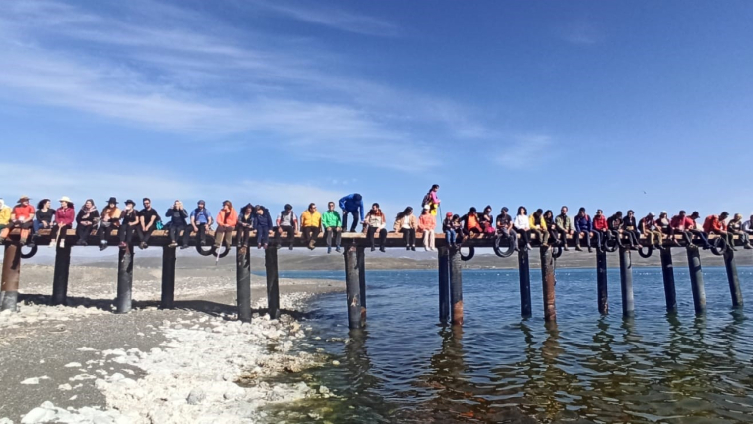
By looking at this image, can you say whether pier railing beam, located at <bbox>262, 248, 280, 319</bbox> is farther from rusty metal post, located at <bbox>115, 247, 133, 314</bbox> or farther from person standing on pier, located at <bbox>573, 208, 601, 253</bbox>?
person standing on pier, located at <bbox>573, 208, 601, 253</bbox>

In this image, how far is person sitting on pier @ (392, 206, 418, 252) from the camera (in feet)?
61.9

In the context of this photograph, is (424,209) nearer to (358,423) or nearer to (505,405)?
(505,405)

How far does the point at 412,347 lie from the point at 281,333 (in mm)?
5653

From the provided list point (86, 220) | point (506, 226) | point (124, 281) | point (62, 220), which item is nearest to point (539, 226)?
point (506, 226)

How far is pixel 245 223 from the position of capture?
17.9 meters

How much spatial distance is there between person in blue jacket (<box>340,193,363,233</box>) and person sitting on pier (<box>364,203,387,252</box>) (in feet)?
1.64

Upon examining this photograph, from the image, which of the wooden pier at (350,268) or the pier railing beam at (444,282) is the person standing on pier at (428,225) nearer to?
the wooden pier at (350,268)

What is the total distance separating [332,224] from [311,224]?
927 millimetres

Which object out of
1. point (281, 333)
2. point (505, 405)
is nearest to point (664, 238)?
point (505, 405)

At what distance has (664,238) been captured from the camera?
2206 cm

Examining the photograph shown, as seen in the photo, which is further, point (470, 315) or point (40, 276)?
point (40, 276)

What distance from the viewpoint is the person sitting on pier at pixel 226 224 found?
1791 centimetres

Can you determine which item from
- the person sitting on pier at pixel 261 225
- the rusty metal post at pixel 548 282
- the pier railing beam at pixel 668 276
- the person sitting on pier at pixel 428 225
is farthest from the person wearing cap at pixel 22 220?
the pier railing beam at pixel 668 276

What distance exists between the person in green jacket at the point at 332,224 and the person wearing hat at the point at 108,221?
9076 mm
